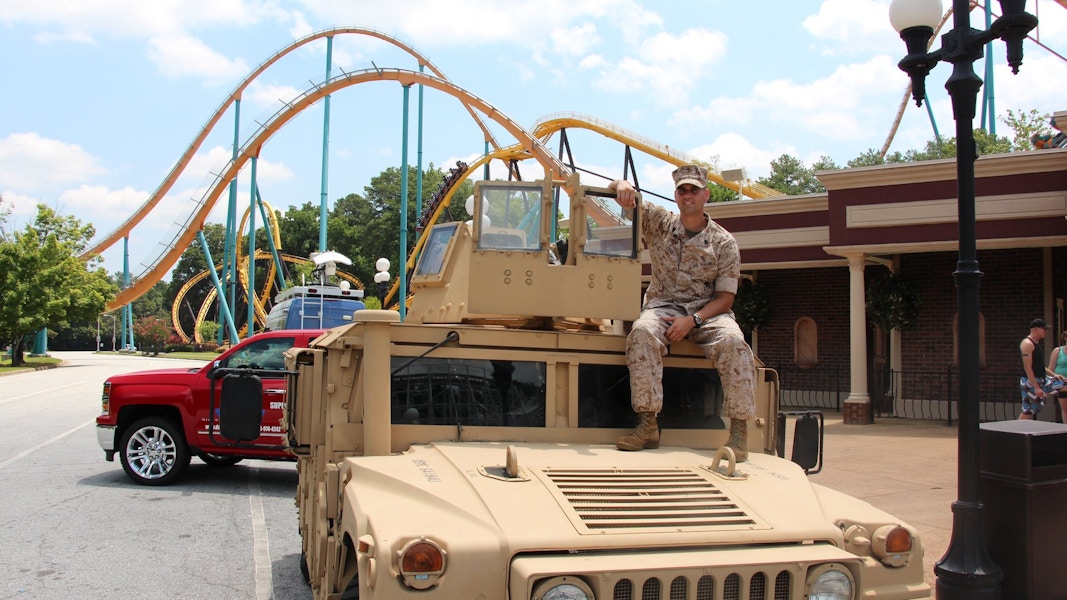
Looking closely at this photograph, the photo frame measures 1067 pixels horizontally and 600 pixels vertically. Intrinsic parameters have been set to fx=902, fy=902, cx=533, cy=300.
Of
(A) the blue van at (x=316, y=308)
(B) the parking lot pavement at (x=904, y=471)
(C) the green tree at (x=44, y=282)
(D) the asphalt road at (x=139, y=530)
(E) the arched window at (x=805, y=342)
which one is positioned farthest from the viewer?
(C) the green tree at (x=44, y=282)

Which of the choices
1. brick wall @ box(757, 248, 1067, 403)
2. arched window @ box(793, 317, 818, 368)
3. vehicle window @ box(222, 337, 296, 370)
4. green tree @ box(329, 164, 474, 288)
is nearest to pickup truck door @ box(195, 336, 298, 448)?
vehicle window @ box(222, 337, 296, 370)

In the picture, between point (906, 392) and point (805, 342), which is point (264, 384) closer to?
point (906, 392)

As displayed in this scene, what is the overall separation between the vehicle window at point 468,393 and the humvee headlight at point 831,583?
159 centimetres

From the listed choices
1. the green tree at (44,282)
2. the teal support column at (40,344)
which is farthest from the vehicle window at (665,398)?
the teal support column at (40,344)

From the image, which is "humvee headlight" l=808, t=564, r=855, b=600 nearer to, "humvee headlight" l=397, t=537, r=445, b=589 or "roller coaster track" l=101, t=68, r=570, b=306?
"humvee headlight" l=397, t=537, r=445, b=589

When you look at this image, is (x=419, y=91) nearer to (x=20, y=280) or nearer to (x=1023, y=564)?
(x=20, y=280)

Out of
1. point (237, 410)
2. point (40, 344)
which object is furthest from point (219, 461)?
point (40, 344)

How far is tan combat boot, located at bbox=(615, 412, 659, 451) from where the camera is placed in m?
4.35

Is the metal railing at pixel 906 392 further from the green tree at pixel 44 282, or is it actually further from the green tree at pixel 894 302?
the green tree at pixel 44 282

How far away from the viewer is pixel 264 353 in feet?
32.6

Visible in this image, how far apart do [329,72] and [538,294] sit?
30.7m

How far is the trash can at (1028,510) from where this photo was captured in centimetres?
554

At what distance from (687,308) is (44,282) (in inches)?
1583

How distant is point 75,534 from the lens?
7309mm
